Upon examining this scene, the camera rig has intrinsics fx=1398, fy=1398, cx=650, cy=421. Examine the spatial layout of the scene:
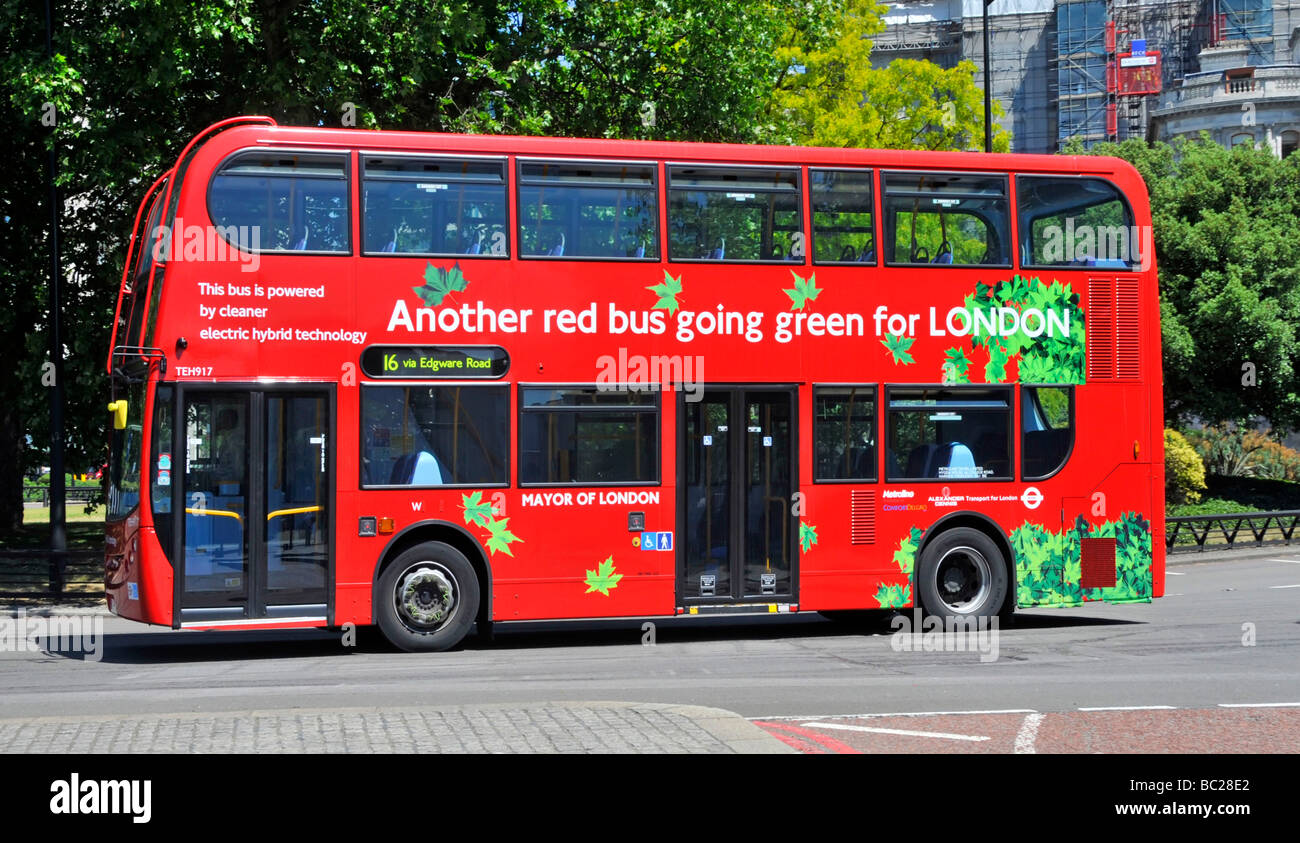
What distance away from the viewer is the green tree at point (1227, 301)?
35750mm

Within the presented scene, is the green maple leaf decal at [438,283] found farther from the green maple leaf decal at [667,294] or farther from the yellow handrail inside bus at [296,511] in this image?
the yellow handrail inside bus at [296,511]

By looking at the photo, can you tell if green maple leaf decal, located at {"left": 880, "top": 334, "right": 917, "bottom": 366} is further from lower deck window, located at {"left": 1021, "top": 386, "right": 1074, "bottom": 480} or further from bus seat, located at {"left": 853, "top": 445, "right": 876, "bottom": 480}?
lower deck window, located at {"left": 1021, "top": 386, "right": 1074, "bottom": 480}

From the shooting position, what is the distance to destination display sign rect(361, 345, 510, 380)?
534 inches

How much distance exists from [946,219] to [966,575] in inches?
153

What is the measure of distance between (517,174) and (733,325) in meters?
2.69

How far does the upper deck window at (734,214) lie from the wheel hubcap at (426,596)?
398 centimetres

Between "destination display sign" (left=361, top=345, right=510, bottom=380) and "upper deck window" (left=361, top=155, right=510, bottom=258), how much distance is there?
37.3 inches

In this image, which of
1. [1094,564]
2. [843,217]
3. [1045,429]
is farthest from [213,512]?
[1094,564]

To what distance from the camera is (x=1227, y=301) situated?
35719 millimetres

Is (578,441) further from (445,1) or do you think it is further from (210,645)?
(445,1)

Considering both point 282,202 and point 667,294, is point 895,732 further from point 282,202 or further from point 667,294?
point 282,202

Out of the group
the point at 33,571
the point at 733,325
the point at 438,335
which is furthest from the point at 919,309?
the point at 33,571

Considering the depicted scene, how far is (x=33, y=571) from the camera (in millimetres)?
21891

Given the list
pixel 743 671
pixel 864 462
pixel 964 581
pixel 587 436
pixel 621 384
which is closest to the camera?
pixel 743 671
